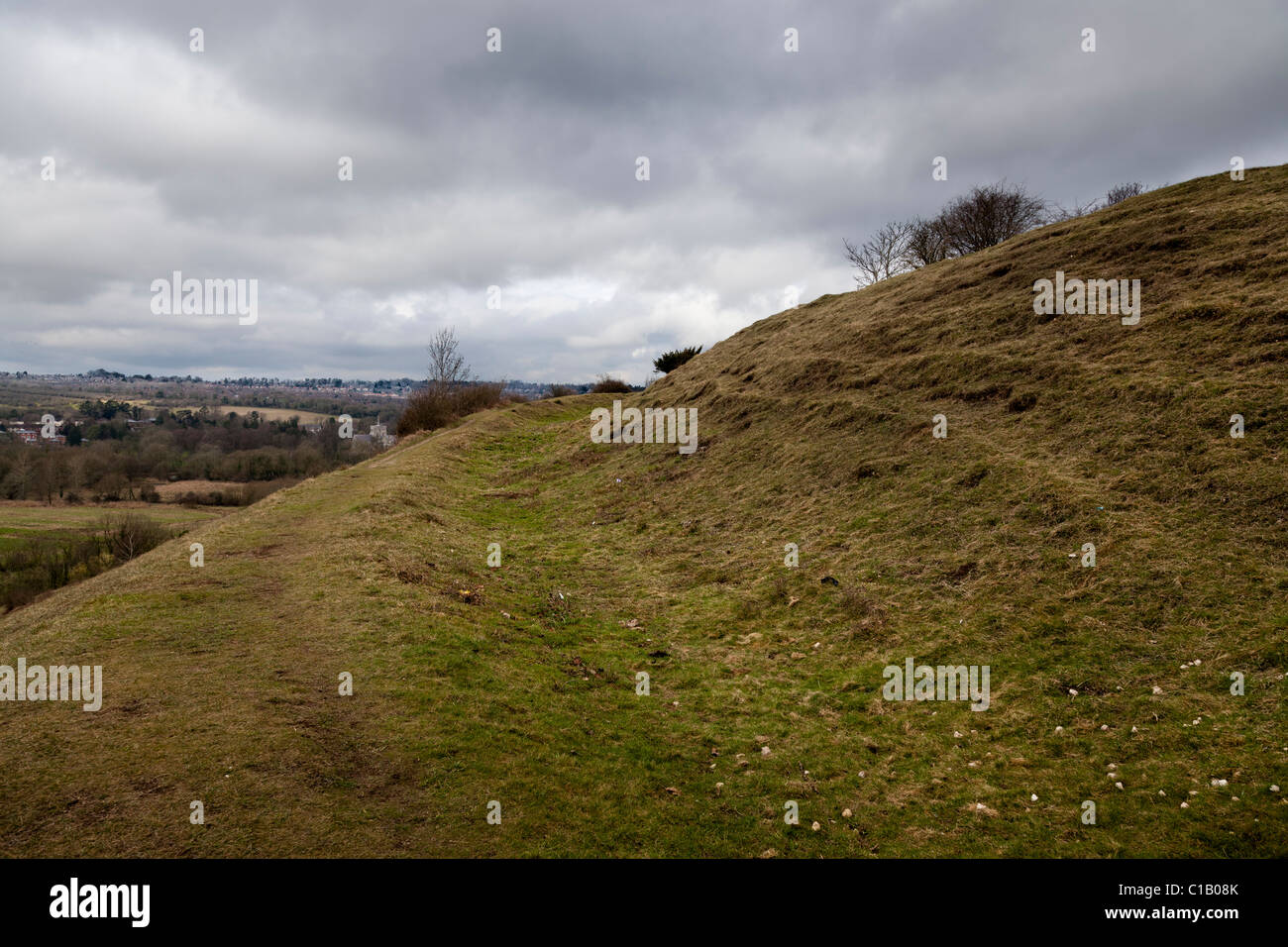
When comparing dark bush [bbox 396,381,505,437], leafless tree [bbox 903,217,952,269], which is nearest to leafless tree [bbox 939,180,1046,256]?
leafless tree [bbox 903,217,952,269]

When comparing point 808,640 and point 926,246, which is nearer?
point 808,640

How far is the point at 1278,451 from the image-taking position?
9.87 metres

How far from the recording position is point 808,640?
10.5m

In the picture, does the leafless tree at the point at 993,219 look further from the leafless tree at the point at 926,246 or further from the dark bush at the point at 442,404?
the dark bush at the point at 442,404

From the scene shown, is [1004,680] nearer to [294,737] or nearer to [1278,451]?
[1278,451]

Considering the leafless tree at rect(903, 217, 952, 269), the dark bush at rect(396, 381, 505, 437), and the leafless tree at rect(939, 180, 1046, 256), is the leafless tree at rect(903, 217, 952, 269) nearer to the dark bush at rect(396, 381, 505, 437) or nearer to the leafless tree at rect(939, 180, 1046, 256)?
the leafless tree at rect(939, 180, 1046, 256)

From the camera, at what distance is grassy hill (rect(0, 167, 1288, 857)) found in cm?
595

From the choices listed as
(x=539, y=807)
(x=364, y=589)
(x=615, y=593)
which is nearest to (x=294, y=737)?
(x=539, y=807)

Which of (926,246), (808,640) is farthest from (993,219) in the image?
(808,640)

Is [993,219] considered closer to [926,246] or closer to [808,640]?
[926,246]

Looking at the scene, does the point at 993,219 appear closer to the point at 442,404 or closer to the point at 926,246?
the point at 926,246

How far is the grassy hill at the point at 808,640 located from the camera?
5.95 meters

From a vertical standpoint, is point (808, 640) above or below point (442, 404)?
below

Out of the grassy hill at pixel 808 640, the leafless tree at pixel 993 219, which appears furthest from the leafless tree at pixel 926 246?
the grassy hill at pixel 808 640
